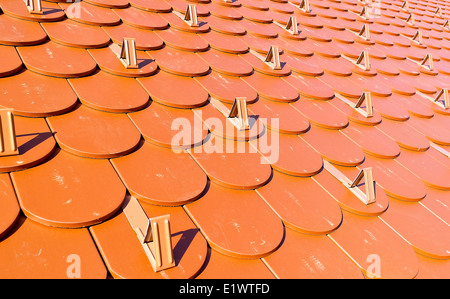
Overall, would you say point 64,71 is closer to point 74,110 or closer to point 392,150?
point 74,110

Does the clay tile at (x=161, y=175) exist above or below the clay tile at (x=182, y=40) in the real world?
below

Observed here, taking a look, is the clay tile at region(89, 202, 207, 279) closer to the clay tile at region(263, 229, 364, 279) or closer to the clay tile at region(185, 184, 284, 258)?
the clay tile at region(185, 184, 284, 258)

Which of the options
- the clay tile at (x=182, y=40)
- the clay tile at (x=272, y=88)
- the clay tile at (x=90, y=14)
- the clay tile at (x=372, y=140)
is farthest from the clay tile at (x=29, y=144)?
the clay tile at (x=372, y=140)

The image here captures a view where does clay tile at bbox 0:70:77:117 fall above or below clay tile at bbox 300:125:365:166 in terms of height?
above

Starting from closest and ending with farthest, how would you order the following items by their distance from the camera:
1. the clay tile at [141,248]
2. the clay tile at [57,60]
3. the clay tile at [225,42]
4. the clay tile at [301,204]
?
the clay tile at [141,248] < the clay tile at [301,204] < the clay tile at [57,60] < the clay tile at [225,42]

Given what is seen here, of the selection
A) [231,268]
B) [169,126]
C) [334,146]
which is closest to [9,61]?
[169,126]

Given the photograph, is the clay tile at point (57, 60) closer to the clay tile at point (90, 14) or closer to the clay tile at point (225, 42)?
the clay tile at point (90, 14)

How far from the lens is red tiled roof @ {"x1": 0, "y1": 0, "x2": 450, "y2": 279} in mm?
1161

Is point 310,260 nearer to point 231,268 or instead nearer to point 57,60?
point 231,268

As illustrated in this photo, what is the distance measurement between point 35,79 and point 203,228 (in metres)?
1.07

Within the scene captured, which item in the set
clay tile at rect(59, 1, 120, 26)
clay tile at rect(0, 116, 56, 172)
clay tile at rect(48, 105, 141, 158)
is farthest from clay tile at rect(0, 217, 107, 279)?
clay tile at rect(59, 1, 120, 26)

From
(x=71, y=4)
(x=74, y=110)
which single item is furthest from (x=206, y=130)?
(x=71, y=4)

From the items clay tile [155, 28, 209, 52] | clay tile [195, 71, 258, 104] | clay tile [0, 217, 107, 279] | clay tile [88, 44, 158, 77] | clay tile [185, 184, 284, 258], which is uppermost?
clay tile [155, 28, 209, 52]

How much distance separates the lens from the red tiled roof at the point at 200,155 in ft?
3.81
